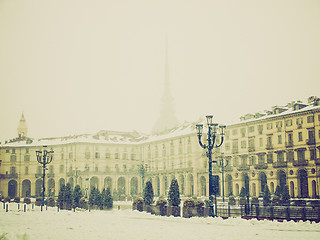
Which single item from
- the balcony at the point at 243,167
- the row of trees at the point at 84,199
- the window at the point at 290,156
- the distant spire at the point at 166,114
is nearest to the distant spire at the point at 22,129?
the balcony at the point at 243,167

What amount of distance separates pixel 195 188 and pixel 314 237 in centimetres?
5372

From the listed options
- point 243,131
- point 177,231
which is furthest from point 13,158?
point 177,231

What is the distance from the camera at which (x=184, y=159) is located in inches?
3044

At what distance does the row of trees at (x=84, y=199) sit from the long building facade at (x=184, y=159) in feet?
19.8

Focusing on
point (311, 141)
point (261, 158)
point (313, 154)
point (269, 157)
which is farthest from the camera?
point (261, 158)

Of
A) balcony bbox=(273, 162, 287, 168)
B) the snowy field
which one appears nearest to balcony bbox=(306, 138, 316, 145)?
balcony bbox=(273, 162, 287, 168)

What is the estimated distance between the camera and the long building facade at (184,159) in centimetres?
5703

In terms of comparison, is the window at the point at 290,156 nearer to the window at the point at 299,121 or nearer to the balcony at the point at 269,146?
the balcony at the point at 269,146

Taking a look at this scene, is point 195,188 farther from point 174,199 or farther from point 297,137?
point 174,199

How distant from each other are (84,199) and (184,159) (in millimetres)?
36742

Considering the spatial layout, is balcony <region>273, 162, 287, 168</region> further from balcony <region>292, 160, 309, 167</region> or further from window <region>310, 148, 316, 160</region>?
window <region>310, 148, 316, 160</region>

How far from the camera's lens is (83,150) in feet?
290

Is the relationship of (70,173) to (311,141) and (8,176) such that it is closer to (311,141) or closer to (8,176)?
(8,176)

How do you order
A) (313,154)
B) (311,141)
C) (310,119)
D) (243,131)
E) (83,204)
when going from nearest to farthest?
(83,204) → (313,154) → (311,141) → (310,119) → (243,131)
